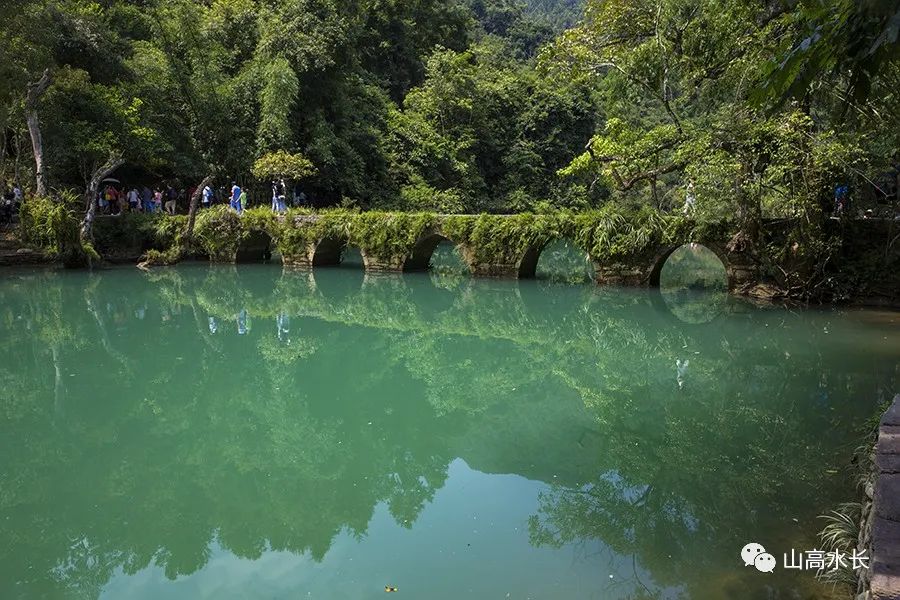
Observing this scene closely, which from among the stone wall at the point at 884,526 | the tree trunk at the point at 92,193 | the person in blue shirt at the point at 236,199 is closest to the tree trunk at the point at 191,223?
the person in blue shirt at the point at 236,199

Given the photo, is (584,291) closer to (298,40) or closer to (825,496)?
(825,496)

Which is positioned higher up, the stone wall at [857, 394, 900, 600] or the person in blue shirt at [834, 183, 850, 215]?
the person in blue shirt at [834, 183, 850, 215]

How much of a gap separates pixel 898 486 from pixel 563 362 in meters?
6.83

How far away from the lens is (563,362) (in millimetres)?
10148

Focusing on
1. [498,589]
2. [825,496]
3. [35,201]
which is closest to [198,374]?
[498,589]

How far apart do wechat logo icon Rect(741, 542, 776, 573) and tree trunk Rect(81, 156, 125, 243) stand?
1895cm

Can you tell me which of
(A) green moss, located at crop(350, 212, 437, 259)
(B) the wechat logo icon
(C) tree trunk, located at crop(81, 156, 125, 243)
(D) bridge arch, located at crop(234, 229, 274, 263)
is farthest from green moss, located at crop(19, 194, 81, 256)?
(B) the wechat logo icon

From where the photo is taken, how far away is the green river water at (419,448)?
14.5 ft

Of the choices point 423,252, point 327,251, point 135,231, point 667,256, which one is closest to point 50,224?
point 135,231

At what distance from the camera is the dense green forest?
1215 cm

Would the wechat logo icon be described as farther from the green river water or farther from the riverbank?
the riverbank

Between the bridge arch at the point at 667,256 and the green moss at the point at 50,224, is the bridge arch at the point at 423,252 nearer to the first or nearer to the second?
the bridge arch at the point at 667,256

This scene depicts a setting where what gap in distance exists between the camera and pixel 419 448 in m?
6.58

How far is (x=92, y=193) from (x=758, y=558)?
1953 cm
